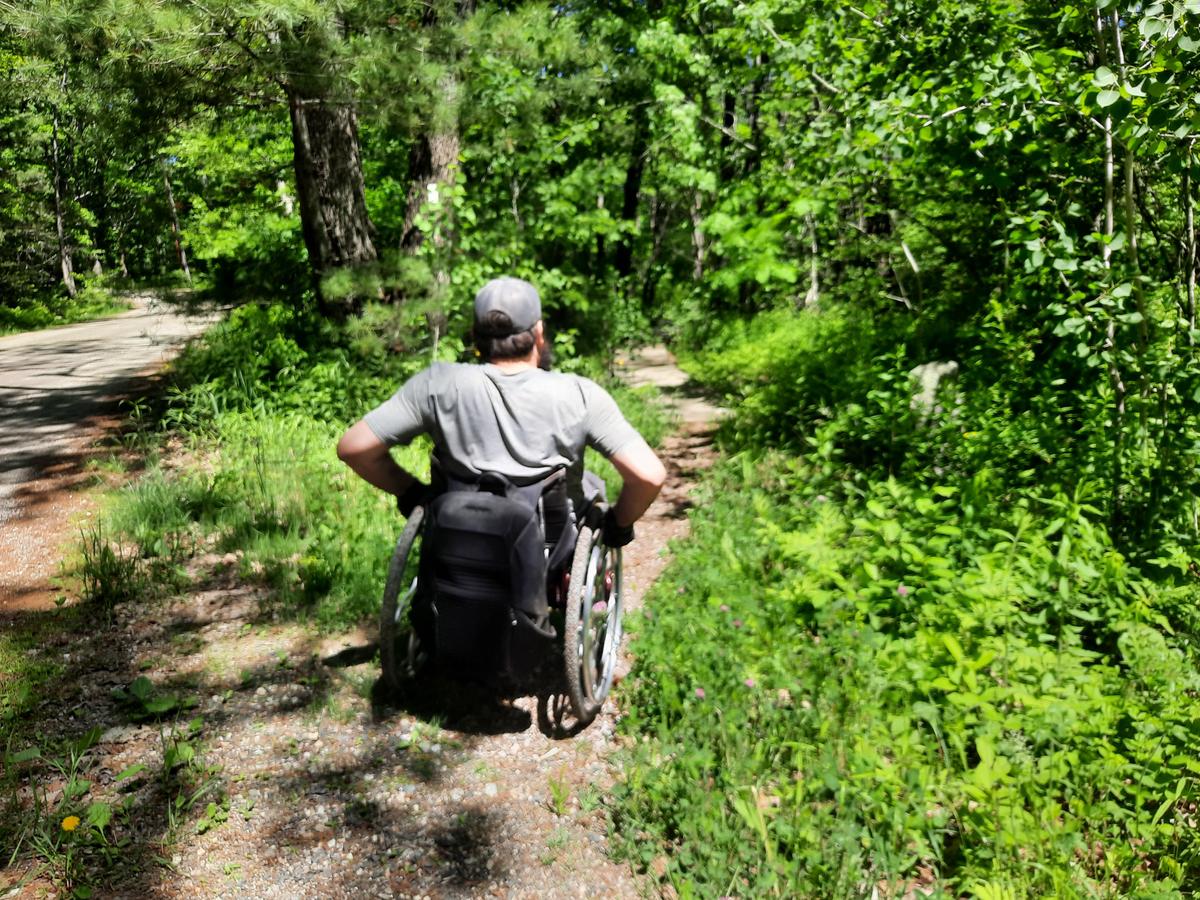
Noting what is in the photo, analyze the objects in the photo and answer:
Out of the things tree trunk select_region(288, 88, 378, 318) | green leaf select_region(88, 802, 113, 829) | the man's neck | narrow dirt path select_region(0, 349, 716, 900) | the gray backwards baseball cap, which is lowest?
narrow dirt path select_region(0, 349, 716, 900)

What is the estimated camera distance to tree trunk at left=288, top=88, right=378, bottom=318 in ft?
23.1

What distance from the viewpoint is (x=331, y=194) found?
7129 mm

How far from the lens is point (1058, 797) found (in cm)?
270

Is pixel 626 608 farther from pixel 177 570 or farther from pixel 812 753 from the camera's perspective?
pixel 177 570

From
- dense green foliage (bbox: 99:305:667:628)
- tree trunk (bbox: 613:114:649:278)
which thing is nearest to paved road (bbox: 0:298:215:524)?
dense green foliage (bbox: 99:305:667:628)

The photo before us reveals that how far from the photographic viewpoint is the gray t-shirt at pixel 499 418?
9.53 ft

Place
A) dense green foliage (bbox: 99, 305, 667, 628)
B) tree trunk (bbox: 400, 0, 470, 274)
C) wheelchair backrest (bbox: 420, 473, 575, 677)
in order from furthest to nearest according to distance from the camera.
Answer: tree trunk (bbox: 400, 0, 470, 274), dense green foliage (bbox: 99, 305, 667, 628), wheelchair backrest (bbox: 420, 473, 575, 677)

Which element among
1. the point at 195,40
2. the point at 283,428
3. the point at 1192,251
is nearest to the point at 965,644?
the point at 1192,251

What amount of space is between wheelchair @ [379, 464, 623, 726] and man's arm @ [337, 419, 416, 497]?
0.19 meters

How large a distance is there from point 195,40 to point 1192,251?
610cm

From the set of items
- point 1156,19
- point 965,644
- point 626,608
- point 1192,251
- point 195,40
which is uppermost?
point 195,40

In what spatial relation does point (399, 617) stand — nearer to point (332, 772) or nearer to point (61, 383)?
point (332, 772)

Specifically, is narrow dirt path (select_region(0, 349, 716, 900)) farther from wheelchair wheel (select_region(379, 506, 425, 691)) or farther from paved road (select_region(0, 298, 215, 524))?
paved road (select_region(0, 298, 215, 524))

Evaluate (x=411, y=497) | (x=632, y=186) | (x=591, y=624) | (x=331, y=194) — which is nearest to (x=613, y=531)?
(x=591, y=624)
